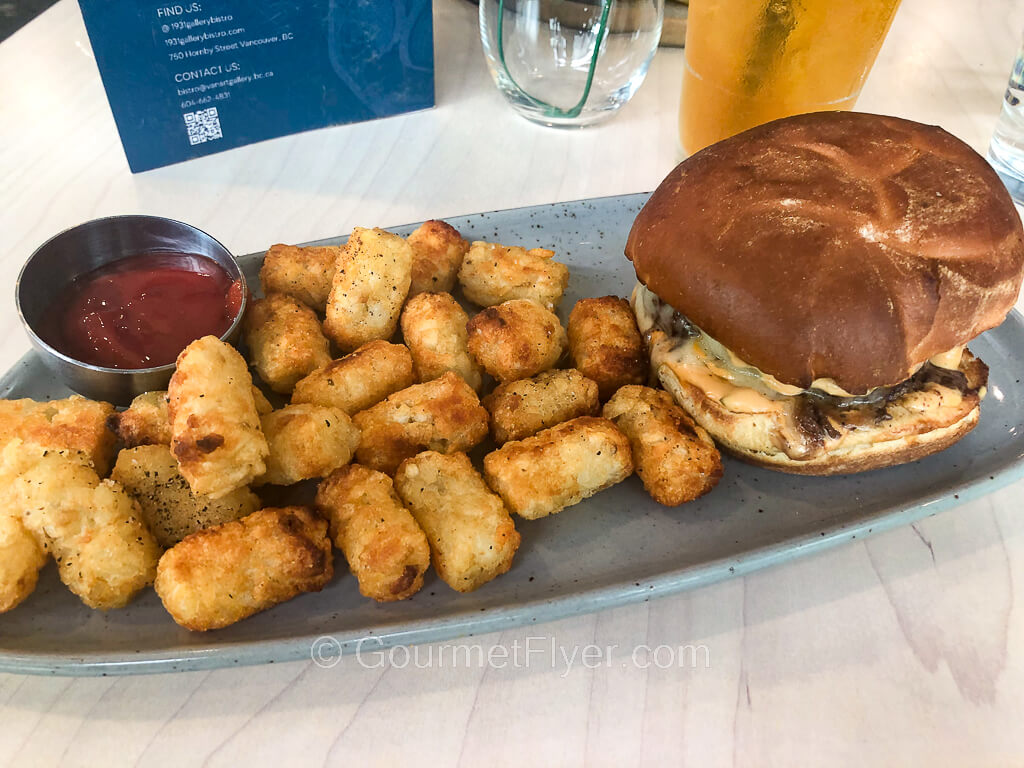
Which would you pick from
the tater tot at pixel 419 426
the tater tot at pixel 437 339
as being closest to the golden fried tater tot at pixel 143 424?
the tater tot at pixel 419 426

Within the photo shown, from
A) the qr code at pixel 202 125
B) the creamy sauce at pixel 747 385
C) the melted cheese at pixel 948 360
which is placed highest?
the melted cheese at pixel 948 360

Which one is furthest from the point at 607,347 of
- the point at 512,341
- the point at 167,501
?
the point at 167,501

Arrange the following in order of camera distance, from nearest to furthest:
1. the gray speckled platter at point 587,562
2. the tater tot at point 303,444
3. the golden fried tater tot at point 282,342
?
the gray speckled platter at point 587,562 → the tater tot at point 303,444 → the golden fried tater tot at point 282,342

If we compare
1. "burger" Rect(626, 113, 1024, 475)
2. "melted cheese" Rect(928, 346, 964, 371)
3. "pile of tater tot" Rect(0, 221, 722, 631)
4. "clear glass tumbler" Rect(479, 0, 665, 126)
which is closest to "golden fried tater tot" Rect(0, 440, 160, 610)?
"pile of tater tot" Rect(0, 221, 722, 631)

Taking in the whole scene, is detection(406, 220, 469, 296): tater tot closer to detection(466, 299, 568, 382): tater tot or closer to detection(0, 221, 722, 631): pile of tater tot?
detection(0, 221, 722, 631): pile of tater tot

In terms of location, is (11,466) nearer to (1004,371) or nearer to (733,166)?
(733,166)

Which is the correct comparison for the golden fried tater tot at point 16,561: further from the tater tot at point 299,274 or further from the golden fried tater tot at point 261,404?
the tater tot at point 299,274
